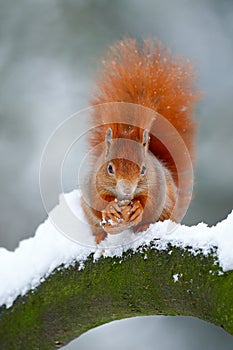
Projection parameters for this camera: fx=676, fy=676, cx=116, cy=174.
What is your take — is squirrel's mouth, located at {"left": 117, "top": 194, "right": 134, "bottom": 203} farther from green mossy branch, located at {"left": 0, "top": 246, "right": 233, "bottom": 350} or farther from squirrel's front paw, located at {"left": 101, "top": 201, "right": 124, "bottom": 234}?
green mossy branch, located at {"left": 0, "top": 246, "right": 233, "bottom": 350}

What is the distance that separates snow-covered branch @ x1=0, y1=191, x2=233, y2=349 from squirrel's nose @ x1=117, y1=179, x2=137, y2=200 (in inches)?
2.9

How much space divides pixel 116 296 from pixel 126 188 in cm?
24

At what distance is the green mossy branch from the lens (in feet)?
3.26

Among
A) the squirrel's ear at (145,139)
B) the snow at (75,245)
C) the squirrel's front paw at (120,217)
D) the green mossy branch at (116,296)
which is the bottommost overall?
the green mossy branch at (116,296)

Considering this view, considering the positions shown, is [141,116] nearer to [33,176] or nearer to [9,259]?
[9,259]

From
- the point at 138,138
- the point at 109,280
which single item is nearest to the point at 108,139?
the point at 138,138

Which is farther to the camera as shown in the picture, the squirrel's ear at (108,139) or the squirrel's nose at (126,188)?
the squirrel's ear at (108,139)

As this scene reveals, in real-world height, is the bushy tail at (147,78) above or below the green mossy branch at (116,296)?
above

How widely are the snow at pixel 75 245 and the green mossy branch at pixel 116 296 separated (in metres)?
0.02

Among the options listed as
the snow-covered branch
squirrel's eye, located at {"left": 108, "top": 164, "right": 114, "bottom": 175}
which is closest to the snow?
the snow-covered branch

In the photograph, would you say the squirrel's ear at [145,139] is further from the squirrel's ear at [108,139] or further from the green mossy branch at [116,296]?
the green mossy branch at [116,296]

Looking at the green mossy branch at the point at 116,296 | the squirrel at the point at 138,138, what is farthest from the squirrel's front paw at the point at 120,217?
the green mossy branch at the point at 116,296

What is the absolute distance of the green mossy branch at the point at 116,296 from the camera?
3.26 feet

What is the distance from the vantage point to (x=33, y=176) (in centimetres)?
237
